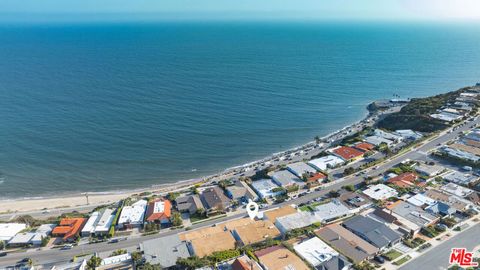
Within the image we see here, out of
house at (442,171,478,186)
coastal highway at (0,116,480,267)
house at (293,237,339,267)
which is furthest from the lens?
house at (442,171,478,186)

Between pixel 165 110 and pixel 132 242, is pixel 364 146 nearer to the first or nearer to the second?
pixel 132 242

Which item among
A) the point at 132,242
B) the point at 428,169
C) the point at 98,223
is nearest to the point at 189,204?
the point at 132,242

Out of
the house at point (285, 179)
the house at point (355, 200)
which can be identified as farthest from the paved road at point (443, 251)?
the house at point (285, 179)

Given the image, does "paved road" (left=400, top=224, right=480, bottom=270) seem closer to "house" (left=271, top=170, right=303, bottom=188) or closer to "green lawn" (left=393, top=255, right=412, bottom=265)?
"green lawn" (left=393, top=255, right=412, bottom=265)

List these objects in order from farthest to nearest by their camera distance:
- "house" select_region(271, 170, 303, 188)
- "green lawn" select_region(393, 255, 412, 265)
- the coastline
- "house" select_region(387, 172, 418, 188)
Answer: the coastline, "house" select_region(271, 170, 303, 188), "house" select_region(387, 172, 418, 188), "green lawn" select_region(393, 255, 412, 265)

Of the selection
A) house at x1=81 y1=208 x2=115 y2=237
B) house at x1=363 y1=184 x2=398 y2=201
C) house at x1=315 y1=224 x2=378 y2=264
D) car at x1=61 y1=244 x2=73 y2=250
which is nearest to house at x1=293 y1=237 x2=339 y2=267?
house at x1=315 y1=224 x2=378 y2=264

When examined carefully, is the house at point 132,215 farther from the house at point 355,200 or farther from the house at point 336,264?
the house at point 355,200
